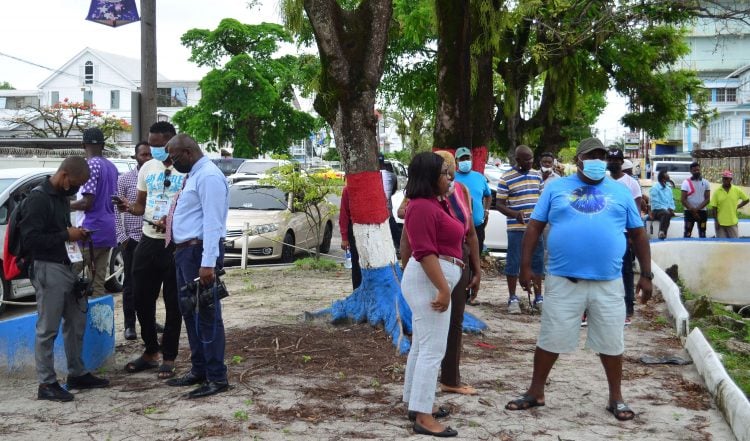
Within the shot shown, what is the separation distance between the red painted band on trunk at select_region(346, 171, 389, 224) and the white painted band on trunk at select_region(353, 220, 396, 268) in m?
0.07

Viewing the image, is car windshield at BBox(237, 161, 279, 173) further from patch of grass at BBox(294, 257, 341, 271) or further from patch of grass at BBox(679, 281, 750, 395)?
patch of grass at BBox(679, 281, 750, 395)

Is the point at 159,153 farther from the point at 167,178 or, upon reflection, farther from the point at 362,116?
the point at 362,116

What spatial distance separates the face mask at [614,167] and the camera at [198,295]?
200 inches

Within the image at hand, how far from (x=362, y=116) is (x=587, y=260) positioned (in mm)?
3165

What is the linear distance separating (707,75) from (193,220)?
83198 mm

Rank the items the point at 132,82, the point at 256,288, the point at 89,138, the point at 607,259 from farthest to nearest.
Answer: the point at 132,82, the point at 256,288, the point at 89,138, the point at 607,259

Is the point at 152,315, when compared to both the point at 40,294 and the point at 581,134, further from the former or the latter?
the point at 581,134

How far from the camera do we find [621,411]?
586 cm

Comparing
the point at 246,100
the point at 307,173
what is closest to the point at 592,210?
the point at 307,173

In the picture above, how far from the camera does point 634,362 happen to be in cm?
766

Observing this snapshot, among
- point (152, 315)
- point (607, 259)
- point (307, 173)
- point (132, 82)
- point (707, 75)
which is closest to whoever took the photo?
point (607, 259)

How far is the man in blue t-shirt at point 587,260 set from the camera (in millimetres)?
5812

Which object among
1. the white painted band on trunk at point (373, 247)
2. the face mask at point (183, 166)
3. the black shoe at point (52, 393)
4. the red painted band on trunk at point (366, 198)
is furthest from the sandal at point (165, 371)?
the red painted band on trunk at point (366, 198)

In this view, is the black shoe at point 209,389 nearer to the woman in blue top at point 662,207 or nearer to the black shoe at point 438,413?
the black shoe at point 438,413
